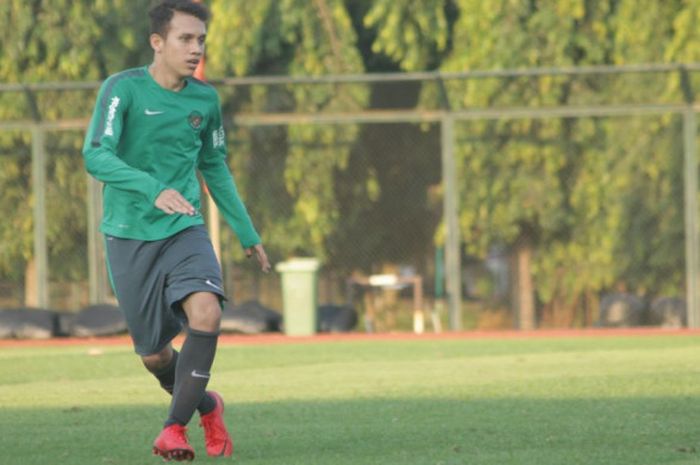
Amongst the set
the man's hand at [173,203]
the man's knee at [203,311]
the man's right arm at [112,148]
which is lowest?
the man's knee at [203,311]

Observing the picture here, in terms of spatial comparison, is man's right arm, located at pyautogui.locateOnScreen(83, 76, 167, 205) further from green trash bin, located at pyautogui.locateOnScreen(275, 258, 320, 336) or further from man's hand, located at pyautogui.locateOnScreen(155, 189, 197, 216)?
green trash bin, located at pyautogui.locateOnScreen(275, 258, 320, 336)

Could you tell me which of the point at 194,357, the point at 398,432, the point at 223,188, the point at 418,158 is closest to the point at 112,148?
the point at 223,188

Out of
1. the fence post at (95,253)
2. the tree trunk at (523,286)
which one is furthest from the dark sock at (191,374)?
the tree trunk at (523,286)

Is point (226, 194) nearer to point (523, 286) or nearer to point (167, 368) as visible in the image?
point (167, 368)

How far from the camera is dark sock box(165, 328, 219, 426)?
22.4ft

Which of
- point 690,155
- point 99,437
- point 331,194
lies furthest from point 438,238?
point 99,437

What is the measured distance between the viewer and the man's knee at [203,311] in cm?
683

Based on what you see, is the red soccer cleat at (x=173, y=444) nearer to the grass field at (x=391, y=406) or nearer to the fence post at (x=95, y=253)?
the grass field at (x=391, y=406)

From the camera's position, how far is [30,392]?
1141 cm

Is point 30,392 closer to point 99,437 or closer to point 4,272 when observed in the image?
point 99,437

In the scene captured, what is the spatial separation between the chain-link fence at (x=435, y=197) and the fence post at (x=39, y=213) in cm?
40

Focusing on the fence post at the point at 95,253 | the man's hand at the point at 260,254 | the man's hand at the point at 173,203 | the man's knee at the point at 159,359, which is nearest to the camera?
the man's hand at the point at 173,203

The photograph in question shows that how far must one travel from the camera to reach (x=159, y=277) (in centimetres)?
695

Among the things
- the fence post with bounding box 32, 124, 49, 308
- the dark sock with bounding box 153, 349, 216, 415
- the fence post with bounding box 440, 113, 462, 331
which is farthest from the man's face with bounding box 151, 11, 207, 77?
the fence post with bounding box 32, 124, 49, 308
